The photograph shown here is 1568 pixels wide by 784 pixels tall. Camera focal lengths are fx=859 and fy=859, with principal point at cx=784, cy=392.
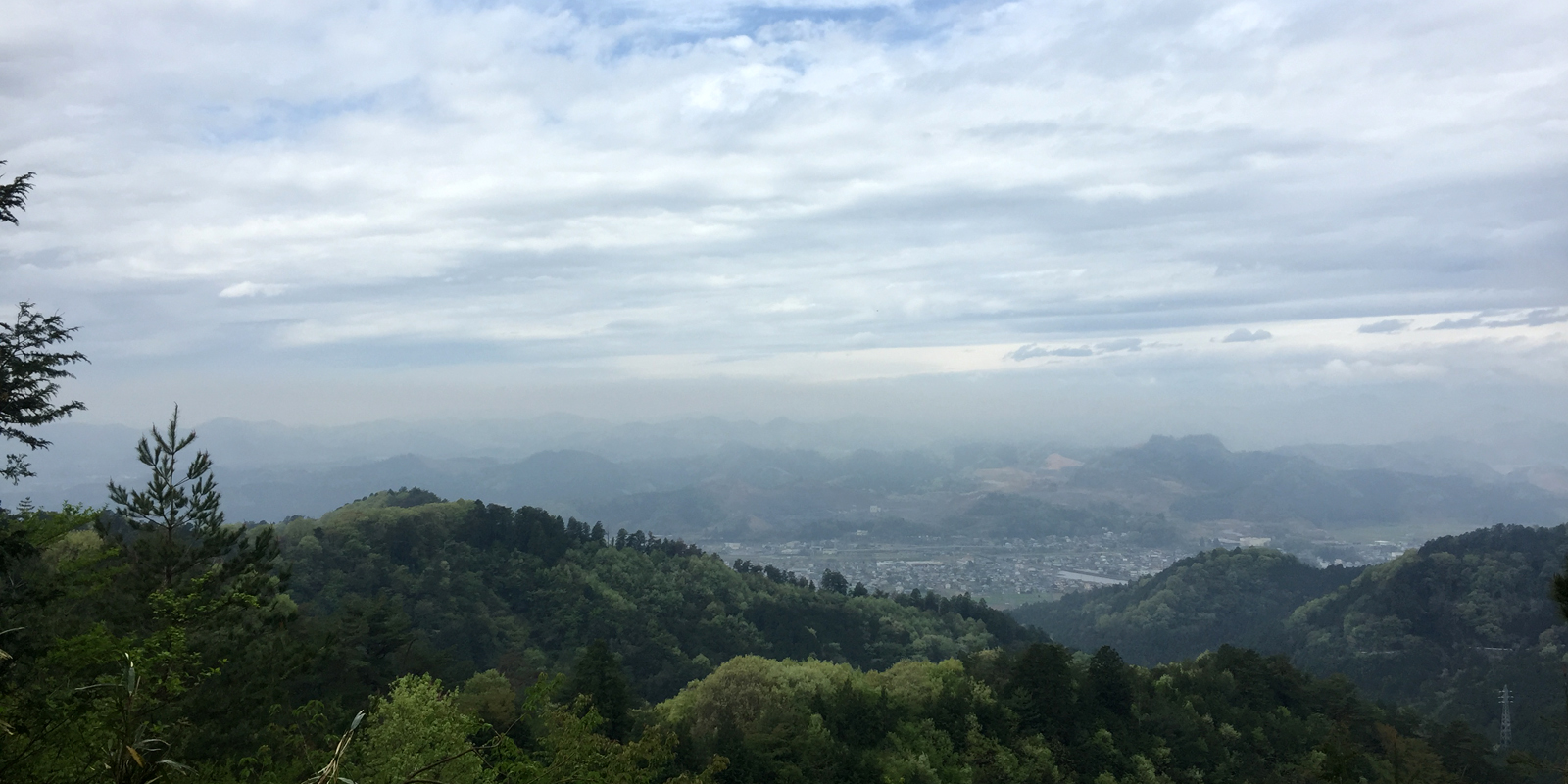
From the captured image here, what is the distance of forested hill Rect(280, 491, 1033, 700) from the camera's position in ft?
Answer: 207

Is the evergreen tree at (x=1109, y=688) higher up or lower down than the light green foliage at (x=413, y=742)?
lower down

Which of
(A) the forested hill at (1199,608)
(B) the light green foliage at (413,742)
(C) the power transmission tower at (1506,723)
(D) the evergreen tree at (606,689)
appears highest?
(B) the light green foliage at (413,742)

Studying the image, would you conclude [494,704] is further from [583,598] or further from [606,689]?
[583,598]

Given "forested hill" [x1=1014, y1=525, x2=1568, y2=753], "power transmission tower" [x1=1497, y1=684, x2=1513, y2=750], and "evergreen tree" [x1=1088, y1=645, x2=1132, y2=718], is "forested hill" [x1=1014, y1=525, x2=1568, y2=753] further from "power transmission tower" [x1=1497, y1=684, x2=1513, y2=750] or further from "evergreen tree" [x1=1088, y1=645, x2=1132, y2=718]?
"evergreen tree" [x1=1088, y1=645, x2=1132, y2=718]

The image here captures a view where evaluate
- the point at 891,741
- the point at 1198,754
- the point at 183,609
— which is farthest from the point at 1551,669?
the point at 183,609

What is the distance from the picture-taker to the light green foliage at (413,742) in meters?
13.1

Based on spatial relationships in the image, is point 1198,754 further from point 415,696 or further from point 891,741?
point 415,696

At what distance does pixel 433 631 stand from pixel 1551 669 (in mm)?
84582

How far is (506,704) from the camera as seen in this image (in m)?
27.6

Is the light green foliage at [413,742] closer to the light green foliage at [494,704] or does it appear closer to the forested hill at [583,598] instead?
the light green foliage at [494,704]

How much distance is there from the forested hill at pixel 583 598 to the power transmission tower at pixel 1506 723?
35.8m

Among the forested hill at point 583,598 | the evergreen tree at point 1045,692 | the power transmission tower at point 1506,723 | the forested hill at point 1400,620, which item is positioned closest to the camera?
the evergreen tree at point 1045,692

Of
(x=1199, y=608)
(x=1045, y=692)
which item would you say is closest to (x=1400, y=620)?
(x=1199, y=608)

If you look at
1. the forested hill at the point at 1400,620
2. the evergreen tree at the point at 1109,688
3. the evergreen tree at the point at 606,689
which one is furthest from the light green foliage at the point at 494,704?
the forested hill at the point at 1400,620
